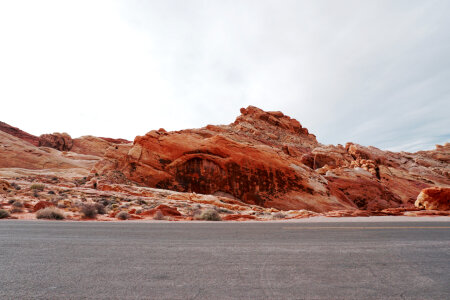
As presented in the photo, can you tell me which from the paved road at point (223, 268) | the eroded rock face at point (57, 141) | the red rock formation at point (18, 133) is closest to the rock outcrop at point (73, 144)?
the eroded rock face at point (57, 141)

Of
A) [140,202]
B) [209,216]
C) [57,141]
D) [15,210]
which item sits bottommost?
[15,210]

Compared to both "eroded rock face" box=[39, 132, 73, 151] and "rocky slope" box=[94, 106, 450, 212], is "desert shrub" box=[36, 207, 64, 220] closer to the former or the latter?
"rocky slope" box=[94, 106, 450, 212]

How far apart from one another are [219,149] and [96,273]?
86.0 feet

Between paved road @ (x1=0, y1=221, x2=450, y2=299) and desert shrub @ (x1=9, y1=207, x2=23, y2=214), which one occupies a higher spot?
paved road @ (x1=0, y1=221, x2=450, y2=299)

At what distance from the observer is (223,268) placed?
3221 millimetres

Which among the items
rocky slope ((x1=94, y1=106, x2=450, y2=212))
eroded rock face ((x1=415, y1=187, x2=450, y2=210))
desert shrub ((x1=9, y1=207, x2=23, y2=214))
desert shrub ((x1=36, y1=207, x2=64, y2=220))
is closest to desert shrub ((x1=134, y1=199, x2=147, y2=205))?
desert shrub ((x1=9, y1=207, x2=23, y2=214))

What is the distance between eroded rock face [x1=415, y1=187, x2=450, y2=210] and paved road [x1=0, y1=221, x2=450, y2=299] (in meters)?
13.1

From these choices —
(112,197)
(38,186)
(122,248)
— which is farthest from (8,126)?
(122,248)

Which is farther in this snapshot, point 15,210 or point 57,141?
point 57,141

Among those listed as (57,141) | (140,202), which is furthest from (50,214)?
(57,141)

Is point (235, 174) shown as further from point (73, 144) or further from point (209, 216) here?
point (73, 144)

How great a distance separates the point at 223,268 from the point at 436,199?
58.7 ft

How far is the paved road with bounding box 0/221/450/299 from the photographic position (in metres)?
2.49

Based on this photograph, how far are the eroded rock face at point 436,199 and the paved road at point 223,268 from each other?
43.1 ft
